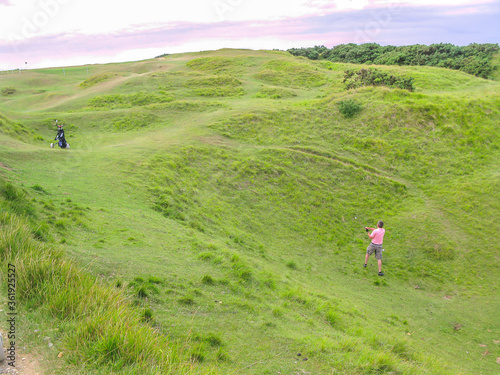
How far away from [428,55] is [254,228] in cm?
6821

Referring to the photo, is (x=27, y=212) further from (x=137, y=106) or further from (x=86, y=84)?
(x=86, y=84)

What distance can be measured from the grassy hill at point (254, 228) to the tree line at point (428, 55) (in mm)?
23026

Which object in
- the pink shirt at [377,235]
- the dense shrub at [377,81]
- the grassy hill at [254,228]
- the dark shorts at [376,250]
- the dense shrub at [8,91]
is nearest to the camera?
the grassy hill at [254,228]

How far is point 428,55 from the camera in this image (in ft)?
224

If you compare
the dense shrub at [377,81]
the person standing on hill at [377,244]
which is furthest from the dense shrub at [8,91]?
the person standing on hill at [377,244]

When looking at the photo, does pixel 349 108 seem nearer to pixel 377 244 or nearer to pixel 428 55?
pixel 377 244

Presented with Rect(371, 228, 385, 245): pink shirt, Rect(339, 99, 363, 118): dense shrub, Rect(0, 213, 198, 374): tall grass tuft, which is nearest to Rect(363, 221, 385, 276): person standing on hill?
Rect(371, 228, 385, 245): pink shirt

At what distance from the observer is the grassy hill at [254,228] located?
21.3 ft

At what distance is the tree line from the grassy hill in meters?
23.0

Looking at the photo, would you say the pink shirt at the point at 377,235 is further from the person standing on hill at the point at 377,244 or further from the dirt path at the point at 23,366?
the dirt path at the point at 23,366

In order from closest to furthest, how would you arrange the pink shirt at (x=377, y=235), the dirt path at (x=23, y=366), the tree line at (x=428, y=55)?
the dirt path at (x=23, y=366) < the pink shirt at (x=377, y=235) < the tree line at (x=428, y=55)

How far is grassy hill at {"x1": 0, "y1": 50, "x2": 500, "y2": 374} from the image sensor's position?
6.48m

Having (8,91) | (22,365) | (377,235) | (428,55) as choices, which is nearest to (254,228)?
(377,235)

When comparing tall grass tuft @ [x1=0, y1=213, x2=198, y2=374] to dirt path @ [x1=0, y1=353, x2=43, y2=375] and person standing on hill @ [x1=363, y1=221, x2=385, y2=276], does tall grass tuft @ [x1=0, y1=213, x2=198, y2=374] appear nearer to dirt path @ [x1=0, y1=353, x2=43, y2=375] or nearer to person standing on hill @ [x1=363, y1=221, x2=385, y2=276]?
dirt path @ [x1=0, y1=353, x2=43, y2=375]
